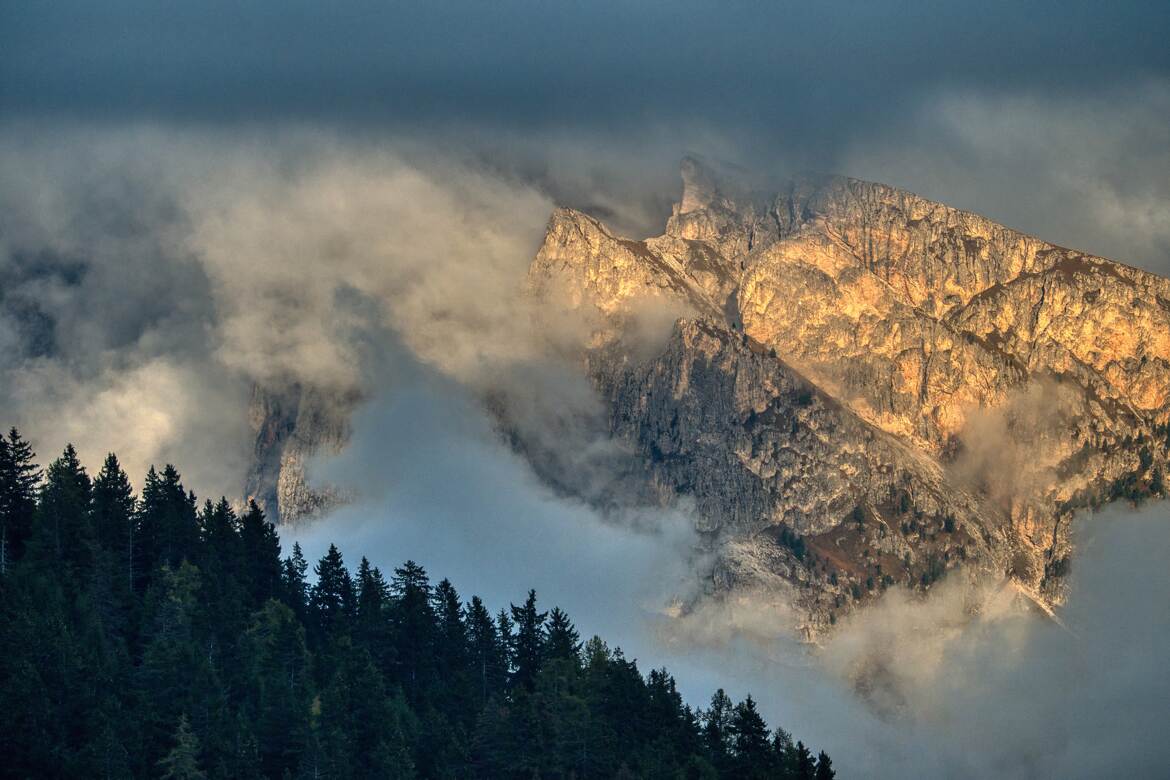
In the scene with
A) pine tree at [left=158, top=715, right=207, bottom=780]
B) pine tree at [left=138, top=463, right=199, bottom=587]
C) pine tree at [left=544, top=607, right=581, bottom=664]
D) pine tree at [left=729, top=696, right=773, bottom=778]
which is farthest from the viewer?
pine tree at [left=544, top=607, right=581, bottom=664]

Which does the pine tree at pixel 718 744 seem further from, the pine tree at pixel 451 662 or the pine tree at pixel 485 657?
the pine tree at pixel 451 662

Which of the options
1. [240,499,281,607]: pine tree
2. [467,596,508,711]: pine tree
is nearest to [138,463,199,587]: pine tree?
[240,499,281,607]: pine tree

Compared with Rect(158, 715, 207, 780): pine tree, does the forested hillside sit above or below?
above

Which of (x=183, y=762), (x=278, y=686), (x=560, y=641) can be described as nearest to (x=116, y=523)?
(x=278, y=686)

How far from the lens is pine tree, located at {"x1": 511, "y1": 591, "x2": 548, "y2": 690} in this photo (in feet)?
602

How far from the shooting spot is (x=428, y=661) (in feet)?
593

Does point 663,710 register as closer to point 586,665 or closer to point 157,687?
point 586,665

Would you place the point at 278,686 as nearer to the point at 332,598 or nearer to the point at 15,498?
the point at 15,498

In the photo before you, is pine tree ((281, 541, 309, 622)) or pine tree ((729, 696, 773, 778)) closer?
pine tree ((729, 696, 773, 778))

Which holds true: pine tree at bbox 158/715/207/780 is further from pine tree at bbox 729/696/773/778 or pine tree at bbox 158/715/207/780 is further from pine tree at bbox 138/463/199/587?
pine tree at bbox 729/696/773/778

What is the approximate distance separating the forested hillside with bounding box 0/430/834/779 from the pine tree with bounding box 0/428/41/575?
0.15 metres

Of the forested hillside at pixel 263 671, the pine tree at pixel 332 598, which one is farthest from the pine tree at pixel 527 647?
the pine tree at pixel 332 598

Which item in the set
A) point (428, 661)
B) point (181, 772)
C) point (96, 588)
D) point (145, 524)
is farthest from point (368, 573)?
point (181, 772)

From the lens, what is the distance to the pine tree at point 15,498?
152750 millimetres
